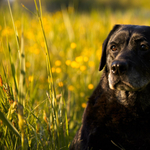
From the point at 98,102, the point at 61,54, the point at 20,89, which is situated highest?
the point at 20,89

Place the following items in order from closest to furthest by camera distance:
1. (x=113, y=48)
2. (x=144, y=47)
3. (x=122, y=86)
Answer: (x=122, y=86) → (x=144, y=47) → (x=113, y=48)

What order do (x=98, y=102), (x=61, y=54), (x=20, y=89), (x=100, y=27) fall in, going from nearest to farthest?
1. (x=20, y=89)
2. (x=98, y=102)
3. (x=61, y=54)
4. (x=100, y=27)

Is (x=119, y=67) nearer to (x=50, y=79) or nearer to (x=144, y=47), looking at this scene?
(x=144, y=47)

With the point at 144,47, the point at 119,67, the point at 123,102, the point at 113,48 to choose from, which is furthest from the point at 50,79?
the point at 144,47

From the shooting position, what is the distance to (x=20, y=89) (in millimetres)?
1079

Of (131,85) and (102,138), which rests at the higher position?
(131,85)

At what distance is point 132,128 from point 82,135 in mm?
442

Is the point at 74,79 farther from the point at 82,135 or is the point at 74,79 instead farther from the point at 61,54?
the point at 82,135

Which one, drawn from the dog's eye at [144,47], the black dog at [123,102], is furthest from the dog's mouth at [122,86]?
the dog's eye at [144,47]

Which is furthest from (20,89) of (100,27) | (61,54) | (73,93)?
(100,27)

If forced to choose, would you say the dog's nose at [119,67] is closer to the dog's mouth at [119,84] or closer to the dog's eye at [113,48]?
the dog's mouth at [119,84]

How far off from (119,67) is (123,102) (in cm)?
35

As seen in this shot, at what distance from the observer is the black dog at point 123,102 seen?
1693 millimetres

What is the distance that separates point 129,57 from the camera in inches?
71.9
